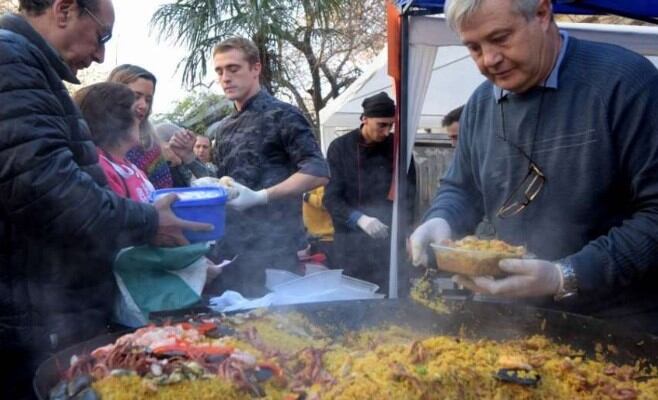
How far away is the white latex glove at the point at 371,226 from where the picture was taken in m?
5.50

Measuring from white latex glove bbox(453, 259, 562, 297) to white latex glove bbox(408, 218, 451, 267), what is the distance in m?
0.30

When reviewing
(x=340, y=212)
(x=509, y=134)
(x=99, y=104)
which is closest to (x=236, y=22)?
(x=340, y=212)

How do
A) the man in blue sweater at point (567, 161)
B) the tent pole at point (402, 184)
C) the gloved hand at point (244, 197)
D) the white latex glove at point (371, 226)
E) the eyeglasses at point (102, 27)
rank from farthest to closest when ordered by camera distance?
1. the white latex glove at point (371, 226)
2. the tent pole at point (402, 184)
3. the gloved hand at point (244, 197)
4. the eyeglasses at point (102, 27)
5. the man in blue sweater at point (567, 161)

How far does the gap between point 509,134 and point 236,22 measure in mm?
12318

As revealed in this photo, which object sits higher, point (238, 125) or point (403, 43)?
point (403, 43)

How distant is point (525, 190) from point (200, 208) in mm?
1212

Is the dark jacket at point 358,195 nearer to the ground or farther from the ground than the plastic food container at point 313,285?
nearer to the ground

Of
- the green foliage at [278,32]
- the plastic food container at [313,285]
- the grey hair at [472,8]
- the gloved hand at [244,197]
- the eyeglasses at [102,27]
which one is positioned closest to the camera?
the grey hair at [472,8]

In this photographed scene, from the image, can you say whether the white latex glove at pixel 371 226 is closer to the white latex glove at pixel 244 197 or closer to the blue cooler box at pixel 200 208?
the white latex glove at pixel 244 197

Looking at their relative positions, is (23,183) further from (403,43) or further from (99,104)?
(403,43)

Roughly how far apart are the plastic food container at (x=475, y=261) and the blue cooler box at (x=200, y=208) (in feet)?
3.36

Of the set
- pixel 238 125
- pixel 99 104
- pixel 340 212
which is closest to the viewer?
pixel 99 104

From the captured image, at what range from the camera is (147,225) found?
7.73 feet

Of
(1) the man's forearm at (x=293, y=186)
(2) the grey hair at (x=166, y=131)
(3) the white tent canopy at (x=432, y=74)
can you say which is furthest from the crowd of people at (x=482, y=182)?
(3) the white tent canopy at (x=432, y=74)
